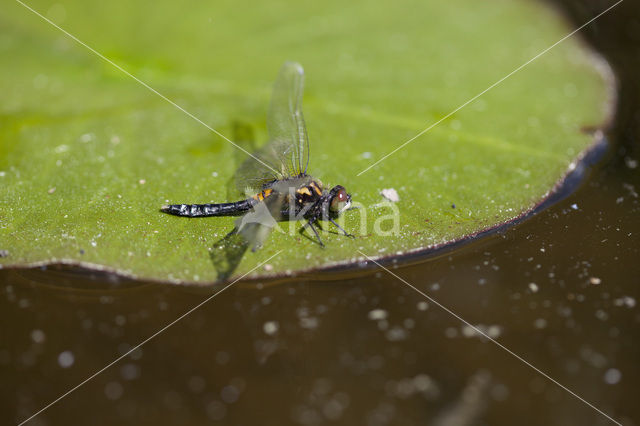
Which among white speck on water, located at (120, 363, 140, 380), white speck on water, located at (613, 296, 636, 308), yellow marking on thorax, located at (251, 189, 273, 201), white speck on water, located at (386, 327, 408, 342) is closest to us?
white speck on water, located at (120, 363, 140, 380)

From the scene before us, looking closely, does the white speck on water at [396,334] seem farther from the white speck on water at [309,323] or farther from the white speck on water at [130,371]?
the white speck on water at [130,371]

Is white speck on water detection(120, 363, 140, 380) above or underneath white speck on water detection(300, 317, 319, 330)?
underneath

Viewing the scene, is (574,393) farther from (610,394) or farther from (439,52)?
(439,52)

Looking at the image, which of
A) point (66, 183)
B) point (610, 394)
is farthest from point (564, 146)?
point (66, 183)

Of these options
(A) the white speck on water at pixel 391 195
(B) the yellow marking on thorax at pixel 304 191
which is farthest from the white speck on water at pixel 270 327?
(A) the white speck on water at pixel 391 195

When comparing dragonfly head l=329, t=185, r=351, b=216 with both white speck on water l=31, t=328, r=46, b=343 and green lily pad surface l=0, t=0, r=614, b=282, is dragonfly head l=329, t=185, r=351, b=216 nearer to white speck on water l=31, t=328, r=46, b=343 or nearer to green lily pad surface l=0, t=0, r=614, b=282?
green lily pad surface l=0, t=0, r=614, b=282

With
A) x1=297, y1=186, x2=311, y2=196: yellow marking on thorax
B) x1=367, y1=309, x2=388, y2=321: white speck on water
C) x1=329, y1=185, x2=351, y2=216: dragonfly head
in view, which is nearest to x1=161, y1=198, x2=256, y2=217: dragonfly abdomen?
x1=297, y1=186, x2=311, y2=196: yellow marking on thorax

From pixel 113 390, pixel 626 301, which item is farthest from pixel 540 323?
Answer: pixel 113 390
